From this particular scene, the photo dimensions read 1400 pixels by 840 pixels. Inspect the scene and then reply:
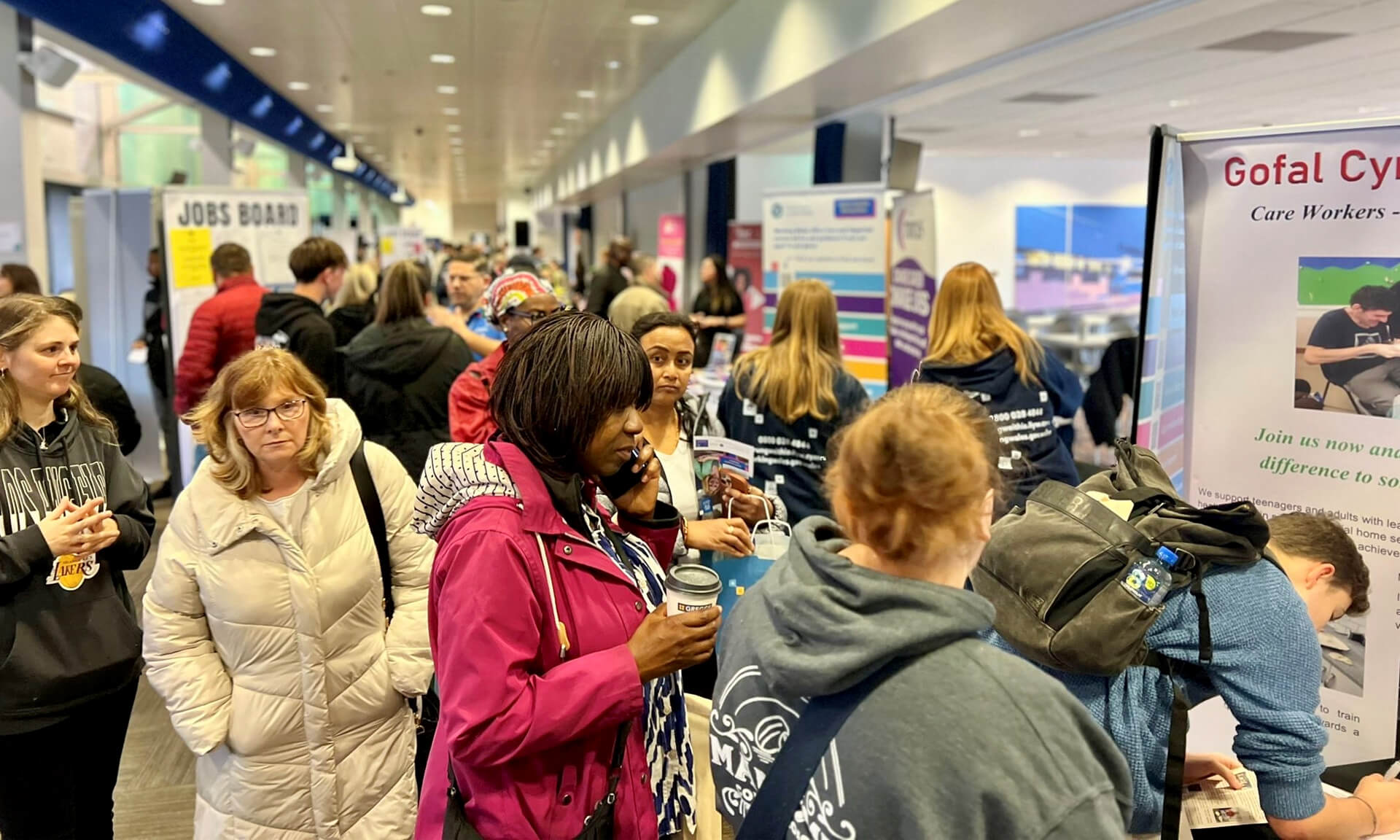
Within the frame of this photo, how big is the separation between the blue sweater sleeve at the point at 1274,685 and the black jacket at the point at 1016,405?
5.68 ft

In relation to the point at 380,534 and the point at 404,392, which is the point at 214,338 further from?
the point at 380,534

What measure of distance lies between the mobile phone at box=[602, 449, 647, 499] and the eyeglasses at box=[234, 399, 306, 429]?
2.60 feet

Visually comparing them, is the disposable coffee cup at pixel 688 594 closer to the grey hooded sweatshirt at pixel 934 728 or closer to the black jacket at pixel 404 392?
the grey hooded sweatshirt at pixel 934 728

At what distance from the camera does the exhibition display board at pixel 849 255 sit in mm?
5500

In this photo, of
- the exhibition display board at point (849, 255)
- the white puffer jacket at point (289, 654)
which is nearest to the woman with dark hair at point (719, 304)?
the exhibition display board at point (849, 255)

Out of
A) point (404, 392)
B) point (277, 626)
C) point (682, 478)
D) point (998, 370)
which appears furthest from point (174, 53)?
point (277, 626)

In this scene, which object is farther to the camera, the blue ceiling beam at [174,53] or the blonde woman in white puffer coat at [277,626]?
the blue ceiling beam at [174,53]

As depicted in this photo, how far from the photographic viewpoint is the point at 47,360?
213 centimetres

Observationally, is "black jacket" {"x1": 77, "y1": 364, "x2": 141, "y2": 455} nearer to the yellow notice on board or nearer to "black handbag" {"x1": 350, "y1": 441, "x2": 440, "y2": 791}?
"black handbag" {"x1": 350, "y1": 441, "x2": 440, "y2": 791}

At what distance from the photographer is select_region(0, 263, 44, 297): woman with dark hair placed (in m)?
4.46

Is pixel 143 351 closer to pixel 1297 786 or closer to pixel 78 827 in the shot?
pixel 78 827

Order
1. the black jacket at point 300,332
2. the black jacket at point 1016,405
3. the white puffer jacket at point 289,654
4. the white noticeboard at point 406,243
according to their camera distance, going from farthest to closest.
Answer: the white noticeboard at point 406,243
the black jacket at point 300,332
the black jacket at point 1016,405
the white puffer jacket at point 289,654

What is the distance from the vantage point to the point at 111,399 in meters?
3.35

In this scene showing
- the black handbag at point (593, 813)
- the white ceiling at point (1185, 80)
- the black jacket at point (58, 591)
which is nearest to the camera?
the black handbag at point (593, 813)
